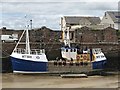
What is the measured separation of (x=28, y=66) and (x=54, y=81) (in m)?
4.17

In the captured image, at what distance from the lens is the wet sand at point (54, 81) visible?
84.6 feet

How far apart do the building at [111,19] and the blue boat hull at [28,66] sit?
3270cm

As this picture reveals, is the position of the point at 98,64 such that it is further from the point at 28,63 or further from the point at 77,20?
the point at 77,20

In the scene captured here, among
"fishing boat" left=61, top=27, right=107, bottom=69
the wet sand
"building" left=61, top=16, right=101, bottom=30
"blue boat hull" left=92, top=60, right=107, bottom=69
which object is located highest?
"building" left=61, top=16, right=101, bottom=30

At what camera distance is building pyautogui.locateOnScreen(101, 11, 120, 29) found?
6378 cm

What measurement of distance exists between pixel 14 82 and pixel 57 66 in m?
5.45

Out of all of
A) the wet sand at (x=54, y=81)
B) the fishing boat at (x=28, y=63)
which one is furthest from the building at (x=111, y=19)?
the wet sand at (x=54, y=81)

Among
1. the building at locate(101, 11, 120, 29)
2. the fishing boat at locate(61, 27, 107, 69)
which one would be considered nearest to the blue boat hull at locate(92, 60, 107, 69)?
the fishing boat at locate(61, 27, 107, 69)

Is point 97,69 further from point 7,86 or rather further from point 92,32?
point 92,32

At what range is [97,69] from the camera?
32844 mm

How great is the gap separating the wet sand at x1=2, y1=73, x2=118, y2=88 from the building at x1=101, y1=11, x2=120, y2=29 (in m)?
33.4

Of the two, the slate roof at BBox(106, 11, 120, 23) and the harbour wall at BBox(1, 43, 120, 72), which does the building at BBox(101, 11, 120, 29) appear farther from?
the harbour wall at BBox(1, 43, 120, 72)

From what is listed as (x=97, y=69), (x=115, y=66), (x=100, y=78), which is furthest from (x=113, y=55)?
(x=100, y=78)

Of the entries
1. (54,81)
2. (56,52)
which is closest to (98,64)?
(56,52)
